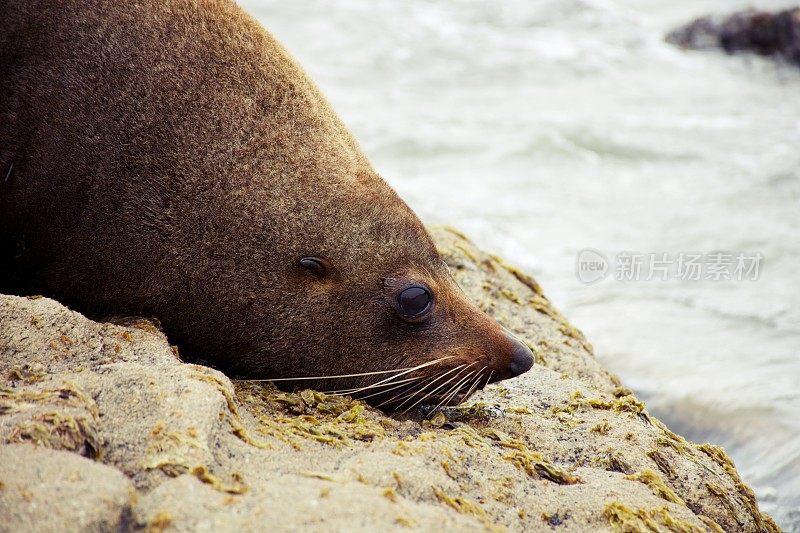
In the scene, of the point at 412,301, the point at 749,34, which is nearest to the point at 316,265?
the point at 412,301

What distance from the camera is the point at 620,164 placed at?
13.4 meters

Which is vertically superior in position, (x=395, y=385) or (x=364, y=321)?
(x=364, y=321)

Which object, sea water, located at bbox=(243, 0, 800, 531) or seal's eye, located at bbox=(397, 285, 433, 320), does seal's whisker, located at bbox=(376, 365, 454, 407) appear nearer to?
seal's eye, located at bbox=(397, 285, 433, 320)

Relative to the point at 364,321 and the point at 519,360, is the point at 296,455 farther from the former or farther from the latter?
the point at 519,360

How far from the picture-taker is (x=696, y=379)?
8.02m

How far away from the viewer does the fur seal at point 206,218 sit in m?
4.65

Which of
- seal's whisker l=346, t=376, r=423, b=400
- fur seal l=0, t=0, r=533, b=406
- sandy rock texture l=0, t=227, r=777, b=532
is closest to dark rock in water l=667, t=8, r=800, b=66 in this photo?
sandy rock texture l=0, t=227, r=777, b=532

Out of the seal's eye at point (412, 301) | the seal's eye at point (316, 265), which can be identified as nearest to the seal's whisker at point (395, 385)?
the seal's eye at point (412, 301)

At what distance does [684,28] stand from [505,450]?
55.3ft

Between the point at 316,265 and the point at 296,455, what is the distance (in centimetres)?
132

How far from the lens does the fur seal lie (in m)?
4.65

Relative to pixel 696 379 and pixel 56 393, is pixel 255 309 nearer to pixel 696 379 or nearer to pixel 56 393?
pixel 56 393

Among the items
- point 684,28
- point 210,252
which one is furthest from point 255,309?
point 684,28

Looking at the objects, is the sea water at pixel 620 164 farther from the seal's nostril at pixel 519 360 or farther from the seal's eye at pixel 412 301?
the seal's eye at pixel 412 301
